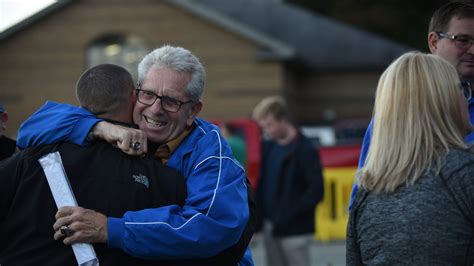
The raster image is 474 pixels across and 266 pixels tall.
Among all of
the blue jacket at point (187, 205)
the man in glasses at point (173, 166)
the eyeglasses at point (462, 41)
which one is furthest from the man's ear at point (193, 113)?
the eyeglasses at point (462, 41)

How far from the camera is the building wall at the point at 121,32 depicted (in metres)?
27.0

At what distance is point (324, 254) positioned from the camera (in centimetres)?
1261

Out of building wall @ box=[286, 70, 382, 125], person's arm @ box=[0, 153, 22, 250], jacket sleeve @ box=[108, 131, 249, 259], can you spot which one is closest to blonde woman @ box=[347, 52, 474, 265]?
jacket sleeve @ box=[108, 131, 249, 259]

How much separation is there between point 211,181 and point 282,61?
2363cm

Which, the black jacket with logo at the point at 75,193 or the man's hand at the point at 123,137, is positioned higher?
the man's hand at the point at 123,137

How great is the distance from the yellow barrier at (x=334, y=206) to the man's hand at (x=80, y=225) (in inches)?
465

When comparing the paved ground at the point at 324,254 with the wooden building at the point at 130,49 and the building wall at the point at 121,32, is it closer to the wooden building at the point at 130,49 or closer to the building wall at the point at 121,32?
the wooden building at the point at 130,49

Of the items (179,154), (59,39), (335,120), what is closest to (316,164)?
(179,154)

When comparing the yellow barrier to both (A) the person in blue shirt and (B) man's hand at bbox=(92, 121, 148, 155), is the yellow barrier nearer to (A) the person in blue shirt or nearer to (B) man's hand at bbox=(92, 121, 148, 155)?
(A) the person in blue shirt

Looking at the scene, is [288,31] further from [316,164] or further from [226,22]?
[316,164]

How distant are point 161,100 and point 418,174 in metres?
1.24

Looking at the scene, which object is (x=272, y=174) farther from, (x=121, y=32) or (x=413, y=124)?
(x=121, y=32)

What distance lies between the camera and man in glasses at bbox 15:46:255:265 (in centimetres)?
315

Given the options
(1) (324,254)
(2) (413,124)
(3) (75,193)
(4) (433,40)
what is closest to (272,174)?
(4) (433,40)
